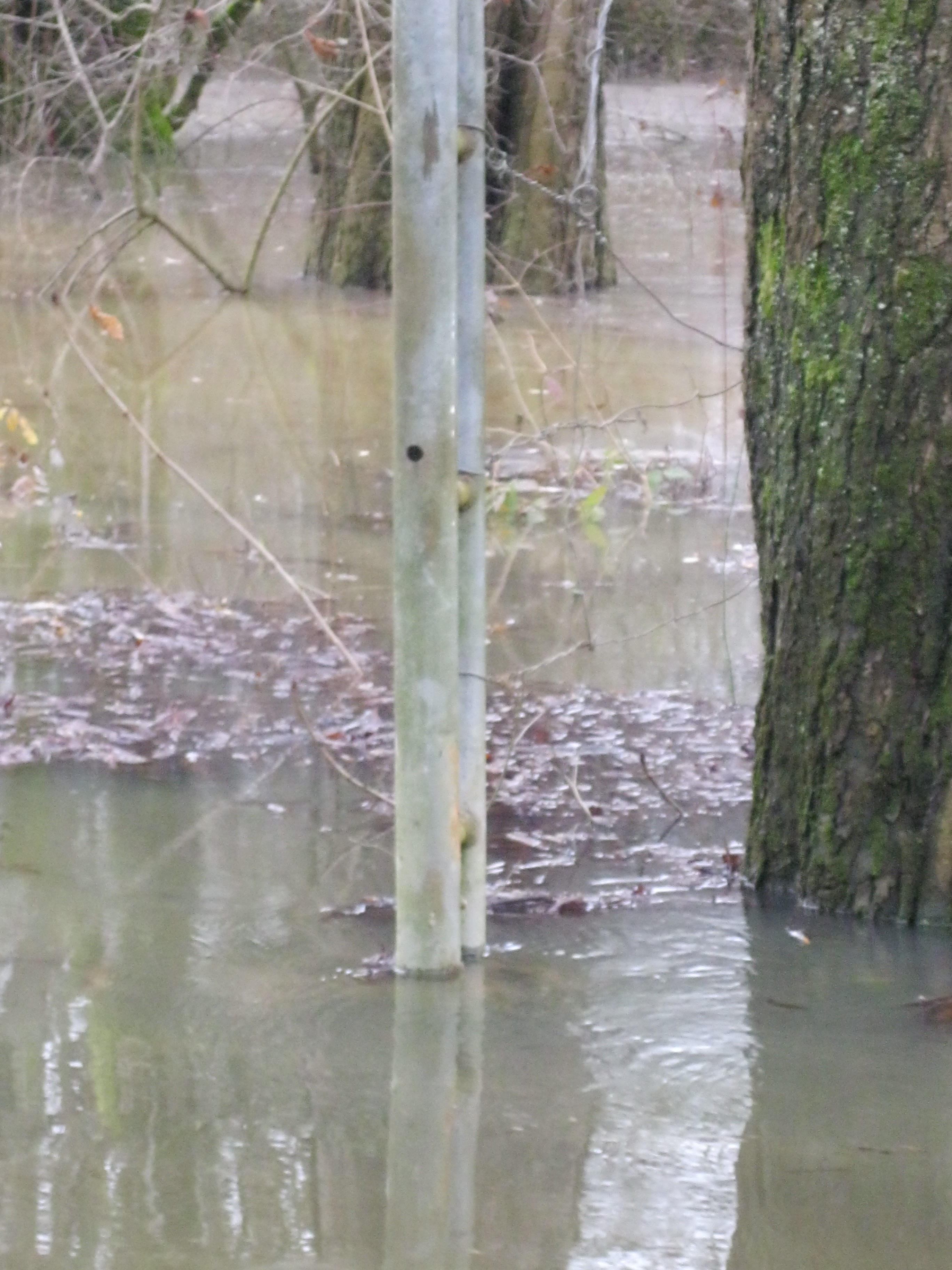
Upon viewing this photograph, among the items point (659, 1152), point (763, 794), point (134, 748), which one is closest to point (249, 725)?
point (134, 748)

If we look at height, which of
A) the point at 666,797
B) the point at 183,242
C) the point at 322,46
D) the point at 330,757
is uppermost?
the point at 322,46

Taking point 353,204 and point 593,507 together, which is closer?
point 593,507

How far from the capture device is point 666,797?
474cm

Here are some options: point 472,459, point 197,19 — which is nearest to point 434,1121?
point 472,459

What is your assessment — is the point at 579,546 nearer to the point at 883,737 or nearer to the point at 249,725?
the point at 249,725

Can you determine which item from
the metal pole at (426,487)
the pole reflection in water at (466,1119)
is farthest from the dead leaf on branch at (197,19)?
the pole reflection in water at (466,1119)

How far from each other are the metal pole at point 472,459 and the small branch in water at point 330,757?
37 centimetres

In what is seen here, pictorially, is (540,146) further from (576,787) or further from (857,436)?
(857,436)

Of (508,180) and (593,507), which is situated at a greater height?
(508,180)

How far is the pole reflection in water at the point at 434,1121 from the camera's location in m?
2.71

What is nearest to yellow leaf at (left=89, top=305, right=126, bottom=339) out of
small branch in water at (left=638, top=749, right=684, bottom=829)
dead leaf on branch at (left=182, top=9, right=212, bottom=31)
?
dead leaf on branch at (left=182, top=9, right=212, bottom=31)

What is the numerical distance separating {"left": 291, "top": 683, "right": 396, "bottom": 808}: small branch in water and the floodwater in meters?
0.06

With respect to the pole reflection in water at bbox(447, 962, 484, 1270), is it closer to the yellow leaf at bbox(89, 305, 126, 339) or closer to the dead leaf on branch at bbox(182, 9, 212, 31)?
the dead leaf on branch at bbox(182, 9, 212, 31)

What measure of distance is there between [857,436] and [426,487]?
3.05 ft
